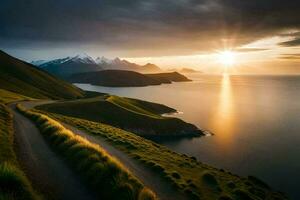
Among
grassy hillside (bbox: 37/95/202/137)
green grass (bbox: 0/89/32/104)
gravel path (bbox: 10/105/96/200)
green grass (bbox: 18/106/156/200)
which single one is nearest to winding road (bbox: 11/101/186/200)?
gravel path (bbox: 10/105/96/200)

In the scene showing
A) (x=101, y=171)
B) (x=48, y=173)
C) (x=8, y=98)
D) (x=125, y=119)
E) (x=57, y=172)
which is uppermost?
(x=101, y=171)

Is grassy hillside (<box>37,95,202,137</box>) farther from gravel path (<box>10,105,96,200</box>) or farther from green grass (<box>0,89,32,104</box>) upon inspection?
gravel path (<box>10,105,96,200</box>)

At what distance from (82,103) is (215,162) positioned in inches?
2606

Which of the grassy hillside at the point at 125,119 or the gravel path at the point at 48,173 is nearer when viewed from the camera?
the gravel path at the point at 48,173

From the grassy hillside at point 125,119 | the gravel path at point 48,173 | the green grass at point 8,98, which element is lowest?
the grassy hillside at point 125,119

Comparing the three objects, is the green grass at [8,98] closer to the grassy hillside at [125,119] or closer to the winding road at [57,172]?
the grassy hillside at [125,119]

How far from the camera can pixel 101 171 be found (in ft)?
68.8

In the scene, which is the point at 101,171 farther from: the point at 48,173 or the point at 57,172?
the point at 48,173

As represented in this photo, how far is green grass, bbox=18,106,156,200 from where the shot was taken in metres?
18.3

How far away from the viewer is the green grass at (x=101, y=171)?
18.3m

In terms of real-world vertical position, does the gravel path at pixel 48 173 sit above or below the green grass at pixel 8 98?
above

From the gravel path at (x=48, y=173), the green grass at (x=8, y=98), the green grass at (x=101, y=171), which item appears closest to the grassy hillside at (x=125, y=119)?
the green grass at (x=8, y=98)

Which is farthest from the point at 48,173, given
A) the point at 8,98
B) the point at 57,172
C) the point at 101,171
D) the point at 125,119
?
the point at 125,119

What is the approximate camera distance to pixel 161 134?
11631 cm
